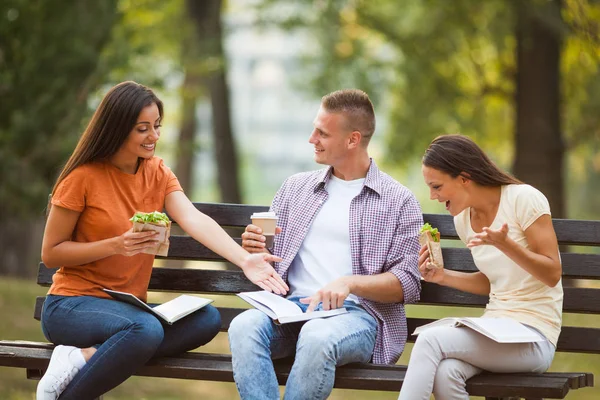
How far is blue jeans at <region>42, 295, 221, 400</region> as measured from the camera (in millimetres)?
4023

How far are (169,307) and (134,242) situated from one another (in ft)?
1.50

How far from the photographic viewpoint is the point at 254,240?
178 inches

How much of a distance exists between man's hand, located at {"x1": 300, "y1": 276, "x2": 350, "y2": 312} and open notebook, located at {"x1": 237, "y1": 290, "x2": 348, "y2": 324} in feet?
0.12

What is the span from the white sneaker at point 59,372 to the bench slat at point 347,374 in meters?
0.21

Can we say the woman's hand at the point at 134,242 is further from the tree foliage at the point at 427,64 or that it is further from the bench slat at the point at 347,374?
the tree foliage at the point at 427,64

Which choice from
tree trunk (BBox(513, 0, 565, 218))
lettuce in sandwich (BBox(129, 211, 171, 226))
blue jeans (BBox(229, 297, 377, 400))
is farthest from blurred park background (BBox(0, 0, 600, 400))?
lettuce in sandwich (BBox(129, 211, 171, 226))

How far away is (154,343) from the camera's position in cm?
410

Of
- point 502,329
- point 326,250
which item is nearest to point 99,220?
point 326,250

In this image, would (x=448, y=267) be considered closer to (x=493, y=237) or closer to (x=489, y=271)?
(x=489, y=271)

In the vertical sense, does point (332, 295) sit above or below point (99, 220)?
below

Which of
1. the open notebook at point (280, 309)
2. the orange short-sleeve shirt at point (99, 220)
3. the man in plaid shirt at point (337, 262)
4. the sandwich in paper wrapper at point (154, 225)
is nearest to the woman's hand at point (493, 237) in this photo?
the man in plaid shirt at point (337, 262)

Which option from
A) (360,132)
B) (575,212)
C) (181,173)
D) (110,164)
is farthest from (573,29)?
(575,212)

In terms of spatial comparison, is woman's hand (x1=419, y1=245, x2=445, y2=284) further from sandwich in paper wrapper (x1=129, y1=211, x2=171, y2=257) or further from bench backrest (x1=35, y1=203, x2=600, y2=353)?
sandwich in paper wrapper (x1=129, y1=211, x2=171, y2=257)

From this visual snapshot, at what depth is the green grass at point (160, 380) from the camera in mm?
6535
